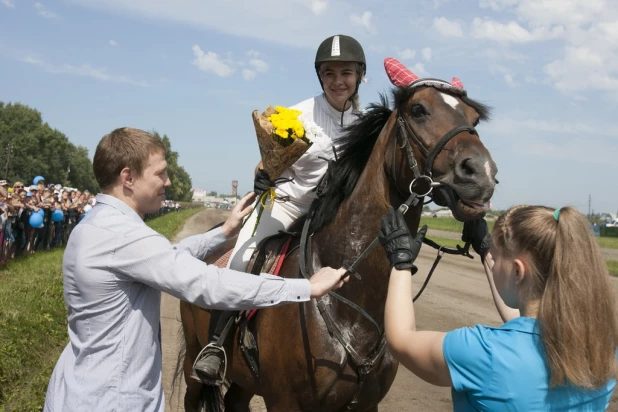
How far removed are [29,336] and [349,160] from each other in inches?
188

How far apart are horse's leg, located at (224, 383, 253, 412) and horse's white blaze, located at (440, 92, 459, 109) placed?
289cm

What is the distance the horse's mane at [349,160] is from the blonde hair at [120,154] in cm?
151

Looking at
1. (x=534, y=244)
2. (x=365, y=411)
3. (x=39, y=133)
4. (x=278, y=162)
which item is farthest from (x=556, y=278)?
(x=39, y=133)

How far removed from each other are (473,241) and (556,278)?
63.0 inches

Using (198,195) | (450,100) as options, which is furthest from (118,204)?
(198,195)

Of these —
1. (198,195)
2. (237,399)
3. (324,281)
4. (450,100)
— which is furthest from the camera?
(198,195)

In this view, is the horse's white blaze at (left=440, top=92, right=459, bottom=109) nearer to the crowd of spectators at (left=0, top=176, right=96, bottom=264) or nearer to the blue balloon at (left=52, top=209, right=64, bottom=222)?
the crowd of spectators at (left=0, top=176, right=96, bottom=264)

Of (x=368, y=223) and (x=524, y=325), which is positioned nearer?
(x=524, y=325)

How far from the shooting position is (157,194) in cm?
254

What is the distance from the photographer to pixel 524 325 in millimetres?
1861

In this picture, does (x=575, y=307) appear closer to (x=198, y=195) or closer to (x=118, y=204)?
(x=118, y=204)

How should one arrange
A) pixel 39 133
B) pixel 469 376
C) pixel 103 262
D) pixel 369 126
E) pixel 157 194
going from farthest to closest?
pixel 39 133
pixel 369 126
pixel 157 194
pixel 103 262
pixel 469 376

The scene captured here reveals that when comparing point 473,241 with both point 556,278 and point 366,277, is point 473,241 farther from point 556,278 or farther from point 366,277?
point 556,278

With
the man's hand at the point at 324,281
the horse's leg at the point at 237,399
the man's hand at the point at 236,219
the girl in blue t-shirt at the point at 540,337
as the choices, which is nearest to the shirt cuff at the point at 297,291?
the man's hand at the point at 324,281
